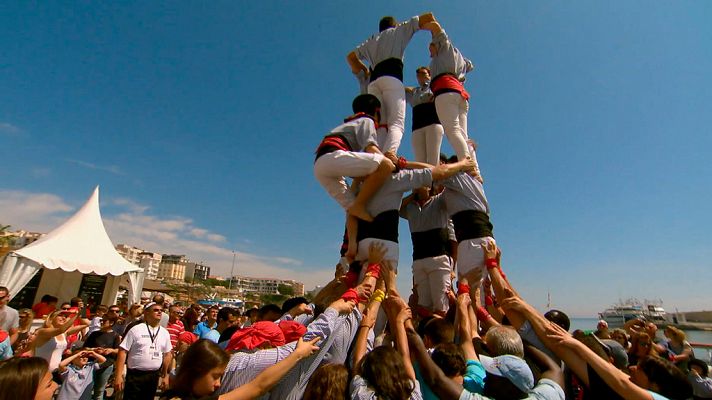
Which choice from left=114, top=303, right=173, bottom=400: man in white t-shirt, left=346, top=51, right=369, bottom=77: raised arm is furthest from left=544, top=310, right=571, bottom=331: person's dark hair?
left=114, top=303, right=173, bottom=400: man in white t-shirt

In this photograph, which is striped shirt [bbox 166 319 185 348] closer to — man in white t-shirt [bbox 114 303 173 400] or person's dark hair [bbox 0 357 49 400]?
man in white t-shirt [bbox 114 303 173 400]

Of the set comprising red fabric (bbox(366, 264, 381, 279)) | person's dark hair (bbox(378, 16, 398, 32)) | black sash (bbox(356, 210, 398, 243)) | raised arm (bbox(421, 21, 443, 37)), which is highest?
person's dark hair (bbox(378, 16, 398, 32))

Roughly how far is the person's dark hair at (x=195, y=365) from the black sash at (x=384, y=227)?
1.88 metres

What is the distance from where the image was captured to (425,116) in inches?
211

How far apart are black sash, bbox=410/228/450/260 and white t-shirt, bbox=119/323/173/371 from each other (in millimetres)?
4136

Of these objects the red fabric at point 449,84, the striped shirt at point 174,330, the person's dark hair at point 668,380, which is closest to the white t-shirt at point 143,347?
the striped shirt at point 174,330

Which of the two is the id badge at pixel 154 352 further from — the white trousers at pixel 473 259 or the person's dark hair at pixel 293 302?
the white trousers at pixel 473 259

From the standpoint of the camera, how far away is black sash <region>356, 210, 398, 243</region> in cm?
342

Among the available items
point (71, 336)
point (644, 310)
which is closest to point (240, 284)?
point (644, 310)

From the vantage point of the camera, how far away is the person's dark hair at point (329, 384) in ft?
6.27

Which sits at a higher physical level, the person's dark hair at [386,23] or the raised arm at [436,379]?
the person's dark hair at [386,23]

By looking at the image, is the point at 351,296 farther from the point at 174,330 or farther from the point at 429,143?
the point at 174,330

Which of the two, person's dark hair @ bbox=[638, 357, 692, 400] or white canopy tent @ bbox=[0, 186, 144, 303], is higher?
white canopy tent @ bbox=[0, 186, 144, 303]

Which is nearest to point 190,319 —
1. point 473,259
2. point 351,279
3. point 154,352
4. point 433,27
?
point 154,352
